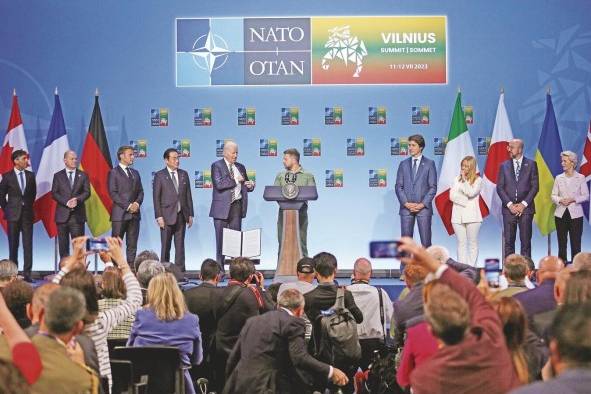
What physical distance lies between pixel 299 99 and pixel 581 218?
3.78 metres

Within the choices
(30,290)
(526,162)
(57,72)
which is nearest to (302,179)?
(526,162)

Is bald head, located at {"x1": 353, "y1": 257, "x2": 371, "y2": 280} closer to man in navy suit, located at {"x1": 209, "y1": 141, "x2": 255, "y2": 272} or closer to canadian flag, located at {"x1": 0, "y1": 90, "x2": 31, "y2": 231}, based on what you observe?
man in navy suit, located at {"x1": 209, "y1": 141, "x2": 255, "y2": 272}

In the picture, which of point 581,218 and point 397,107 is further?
point 397,107

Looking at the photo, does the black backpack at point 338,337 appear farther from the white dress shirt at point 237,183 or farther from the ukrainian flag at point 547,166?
the ukrainian flag at point 547,166

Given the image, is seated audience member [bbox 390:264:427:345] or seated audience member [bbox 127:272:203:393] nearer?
seated audience member [bbox 390:264:427:345]

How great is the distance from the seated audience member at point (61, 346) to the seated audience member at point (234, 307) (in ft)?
8.47

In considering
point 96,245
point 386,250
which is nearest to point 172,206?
point 96,245

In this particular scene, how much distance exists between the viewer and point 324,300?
5.97m

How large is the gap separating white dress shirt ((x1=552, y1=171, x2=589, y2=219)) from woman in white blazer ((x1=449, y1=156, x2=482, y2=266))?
0.95 meters

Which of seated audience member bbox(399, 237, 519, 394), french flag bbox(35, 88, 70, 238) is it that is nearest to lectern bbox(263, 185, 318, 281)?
french flag bbox(35, 88, 70, 238)

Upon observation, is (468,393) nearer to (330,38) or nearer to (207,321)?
(207,321)

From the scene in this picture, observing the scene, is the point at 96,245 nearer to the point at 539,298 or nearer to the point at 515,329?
the point at 515,329

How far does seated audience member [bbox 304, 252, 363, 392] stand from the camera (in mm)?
5852

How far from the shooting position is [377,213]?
39.6 feet
